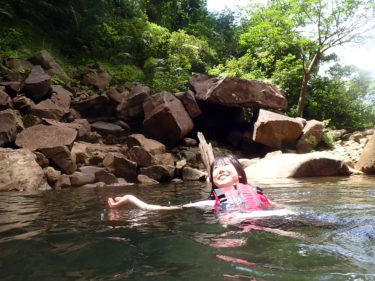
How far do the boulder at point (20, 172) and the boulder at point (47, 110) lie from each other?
352 centimetres

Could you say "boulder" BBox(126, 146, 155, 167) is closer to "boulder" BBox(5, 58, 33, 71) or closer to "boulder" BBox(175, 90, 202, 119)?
"boulder" BBox(175, 90, 202, 119)

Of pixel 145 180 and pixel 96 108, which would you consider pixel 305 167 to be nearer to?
pixel 145 180

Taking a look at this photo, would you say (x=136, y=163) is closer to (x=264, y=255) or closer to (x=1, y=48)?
(x=264, y=255)

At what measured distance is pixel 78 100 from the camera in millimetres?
12422

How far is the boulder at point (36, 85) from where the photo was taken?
1040cm

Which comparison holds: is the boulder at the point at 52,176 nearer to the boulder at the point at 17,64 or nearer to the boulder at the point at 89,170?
the boulder at the point at 89,170

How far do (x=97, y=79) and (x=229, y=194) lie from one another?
12093 millimetres

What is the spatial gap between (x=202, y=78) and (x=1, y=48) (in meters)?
8.51

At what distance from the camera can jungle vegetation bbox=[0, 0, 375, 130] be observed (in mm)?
14211

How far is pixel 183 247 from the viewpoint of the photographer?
199cm

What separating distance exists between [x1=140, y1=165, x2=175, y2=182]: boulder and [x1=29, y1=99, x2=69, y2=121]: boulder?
Result: 4.15 m

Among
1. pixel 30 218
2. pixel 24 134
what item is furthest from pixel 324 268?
pixel 24 134

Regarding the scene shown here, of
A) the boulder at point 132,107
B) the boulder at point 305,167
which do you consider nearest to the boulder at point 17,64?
the boulder at point 132,107

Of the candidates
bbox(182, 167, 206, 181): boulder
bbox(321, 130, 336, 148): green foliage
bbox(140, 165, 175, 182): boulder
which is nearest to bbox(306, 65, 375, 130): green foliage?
bbox(321, 130, 336, 148): green foliage
